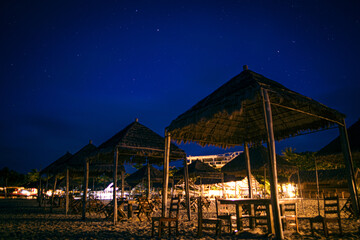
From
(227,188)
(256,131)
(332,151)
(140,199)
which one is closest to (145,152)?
(140,199)

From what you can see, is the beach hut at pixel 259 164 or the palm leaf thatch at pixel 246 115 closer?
the palm leaf thatch at pixel 246 115

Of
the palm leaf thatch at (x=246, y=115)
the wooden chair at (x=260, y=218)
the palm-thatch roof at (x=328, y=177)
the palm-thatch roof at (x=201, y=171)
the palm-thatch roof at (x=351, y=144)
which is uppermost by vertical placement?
the palm leaf thatch at (x=246, y=115)

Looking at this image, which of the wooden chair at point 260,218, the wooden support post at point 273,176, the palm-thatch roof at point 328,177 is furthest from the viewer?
the palm-thatch roof at point 328,177

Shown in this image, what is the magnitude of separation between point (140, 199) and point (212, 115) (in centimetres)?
558

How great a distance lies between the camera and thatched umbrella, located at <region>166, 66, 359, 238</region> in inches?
213

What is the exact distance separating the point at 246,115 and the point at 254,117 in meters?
0.31

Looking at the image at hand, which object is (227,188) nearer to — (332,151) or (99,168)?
(99,168)

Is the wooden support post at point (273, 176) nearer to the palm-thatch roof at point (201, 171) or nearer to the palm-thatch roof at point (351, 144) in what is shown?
the palm-thatch roof at point (351, 144)

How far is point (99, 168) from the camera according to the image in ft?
48.0

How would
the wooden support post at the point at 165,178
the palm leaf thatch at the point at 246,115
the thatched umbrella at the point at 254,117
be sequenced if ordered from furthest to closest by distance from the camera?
the wooden support post at the point at 165,178, the palm leaf thatch at the point at 246,115, the thatched umbrella at the point at 254,117

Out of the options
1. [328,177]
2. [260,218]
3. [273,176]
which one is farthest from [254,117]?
[328,177]

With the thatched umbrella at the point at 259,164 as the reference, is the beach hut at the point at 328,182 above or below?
below

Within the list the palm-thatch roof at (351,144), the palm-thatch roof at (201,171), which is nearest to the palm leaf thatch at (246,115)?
the palm-thatch roof at (351,144)

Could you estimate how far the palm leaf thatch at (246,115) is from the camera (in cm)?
583
